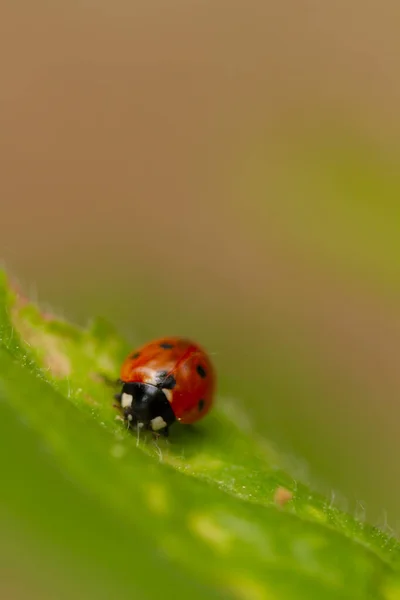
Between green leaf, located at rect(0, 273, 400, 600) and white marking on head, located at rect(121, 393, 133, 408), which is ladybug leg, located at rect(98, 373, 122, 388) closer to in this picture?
white marking on head, located at rect(121, 393, 133, 408)

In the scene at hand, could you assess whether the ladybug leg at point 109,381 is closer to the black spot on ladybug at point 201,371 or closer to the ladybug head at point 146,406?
the ladybug head at point 146,406

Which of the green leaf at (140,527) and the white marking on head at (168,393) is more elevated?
the white marking on head at (168,393)

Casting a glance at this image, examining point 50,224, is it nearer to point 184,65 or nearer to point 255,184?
point 184,65

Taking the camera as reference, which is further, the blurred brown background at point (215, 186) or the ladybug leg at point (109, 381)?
the blurred brown background at point (215, 186)

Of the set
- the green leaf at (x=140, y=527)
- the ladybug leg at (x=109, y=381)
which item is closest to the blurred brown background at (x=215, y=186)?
the ladybug leg at (x=109, y=381)

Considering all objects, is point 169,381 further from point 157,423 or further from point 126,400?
point 126,400

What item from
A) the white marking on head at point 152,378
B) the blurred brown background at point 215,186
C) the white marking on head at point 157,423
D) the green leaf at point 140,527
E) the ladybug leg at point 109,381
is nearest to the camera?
the green leaf at point 140,527

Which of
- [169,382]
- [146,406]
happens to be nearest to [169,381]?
[169,382]

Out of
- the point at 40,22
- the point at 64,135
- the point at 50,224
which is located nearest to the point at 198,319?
the point at 50,224
